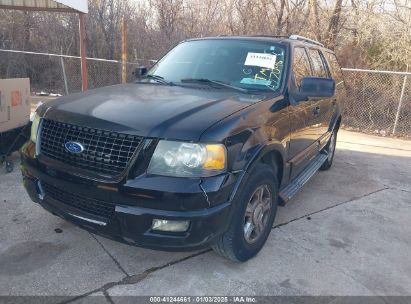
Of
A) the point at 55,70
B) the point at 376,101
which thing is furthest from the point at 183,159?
the point at 55,70

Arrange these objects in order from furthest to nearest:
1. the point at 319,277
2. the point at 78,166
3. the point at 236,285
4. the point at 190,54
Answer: the point at 190,54
the point at 319,277
the point at 236,285
the point at 78,166

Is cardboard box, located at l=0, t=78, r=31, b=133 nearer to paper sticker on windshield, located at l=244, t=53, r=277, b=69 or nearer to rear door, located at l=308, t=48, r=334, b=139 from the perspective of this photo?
paper sticker on windshield, located at l=244, t=53, r=277, b=69

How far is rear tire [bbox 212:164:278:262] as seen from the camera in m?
2.77

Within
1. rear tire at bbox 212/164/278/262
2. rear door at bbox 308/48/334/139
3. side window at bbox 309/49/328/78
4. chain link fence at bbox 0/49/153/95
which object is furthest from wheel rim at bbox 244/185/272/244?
chain link fence at bbox 0/49/153/95

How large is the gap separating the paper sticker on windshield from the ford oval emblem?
1.87m

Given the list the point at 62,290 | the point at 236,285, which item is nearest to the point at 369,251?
the point at 236,285

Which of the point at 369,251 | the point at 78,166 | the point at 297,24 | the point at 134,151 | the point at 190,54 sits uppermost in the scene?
the point at 297,24

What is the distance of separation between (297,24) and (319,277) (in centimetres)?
1115

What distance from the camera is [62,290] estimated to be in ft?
8.66

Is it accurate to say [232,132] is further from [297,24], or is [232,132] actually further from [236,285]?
[297,24]

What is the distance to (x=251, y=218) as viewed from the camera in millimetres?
3070

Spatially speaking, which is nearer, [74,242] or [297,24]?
[74,242]

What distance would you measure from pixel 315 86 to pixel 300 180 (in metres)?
1.16

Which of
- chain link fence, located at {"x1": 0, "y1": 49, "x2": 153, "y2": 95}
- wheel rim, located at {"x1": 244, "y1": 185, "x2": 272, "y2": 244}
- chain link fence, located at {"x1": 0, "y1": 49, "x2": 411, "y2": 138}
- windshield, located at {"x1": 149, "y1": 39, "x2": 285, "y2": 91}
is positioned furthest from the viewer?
chain link fence, located at {"x1": 0, "y1": 49, "x2": 153, "y2": 95}
